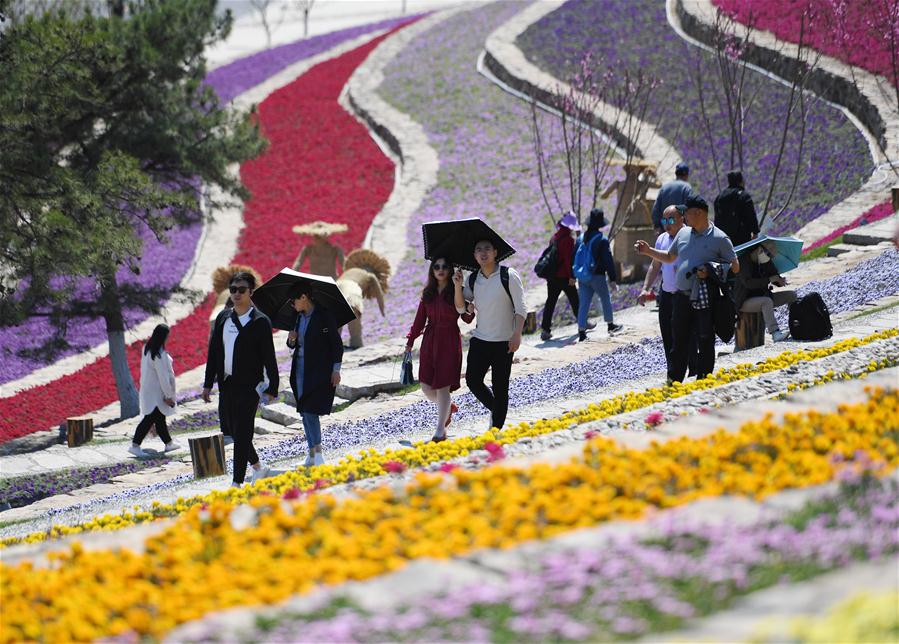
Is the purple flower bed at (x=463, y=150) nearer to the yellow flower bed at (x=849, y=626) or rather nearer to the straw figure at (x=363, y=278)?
the straw figure at (x=363, y=278)

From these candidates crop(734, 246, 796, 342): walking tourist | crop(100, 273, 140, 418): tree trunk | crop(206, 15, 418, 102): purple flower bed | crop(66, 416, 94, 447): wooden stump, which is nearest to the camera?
crop(734, 246, 796, 342): walking tourist

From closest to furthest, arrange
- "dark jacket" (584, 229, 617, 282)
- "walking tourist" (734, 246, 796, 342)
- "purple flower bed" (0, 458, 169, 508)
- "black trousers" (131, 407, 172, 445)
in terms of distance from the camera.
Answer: "walking tourist" (734, 246, 796, 342), "purple flower bed" (0, 458, 169, 508), "black trousers" (131, 407, 172, 445), "dark jacket" (584, 229, 617, 282)

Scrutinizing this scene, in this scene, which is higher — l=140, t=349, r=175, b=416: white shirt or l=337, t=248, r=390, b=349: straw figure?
l=337, t=248, r=390, b=349: straw figure

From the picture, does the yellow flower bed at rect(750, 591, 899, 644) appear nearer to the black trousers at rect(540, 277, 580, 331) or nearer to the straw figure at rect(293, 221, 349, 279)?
the black trousers at rect(540, 277, 580, 331)

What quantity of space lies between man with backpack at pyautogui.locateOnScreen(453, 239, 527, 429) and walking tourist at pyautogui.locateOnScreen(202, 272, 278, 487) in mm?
1681

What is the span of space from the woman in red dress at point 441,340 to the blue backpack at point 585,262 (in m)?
5.81

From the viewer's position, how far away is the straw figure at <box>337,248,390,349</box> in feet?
65.0

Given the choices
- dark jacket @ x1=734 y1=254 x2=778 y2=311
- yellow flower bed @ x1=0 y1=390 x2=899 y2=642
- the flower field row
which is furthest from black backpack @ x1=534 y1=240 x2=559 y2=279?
yellow flower bed @ x1=0 y1=390 x2=899 y2=642

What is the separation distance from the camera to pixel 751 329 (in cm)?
1267

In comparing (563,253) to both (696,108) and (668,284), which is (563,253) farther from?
(696,108)

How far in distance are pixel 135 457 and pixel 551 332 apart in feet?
20.5

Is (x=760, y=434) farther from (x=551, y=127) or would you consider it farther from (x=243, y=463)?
(x=551, y=127)

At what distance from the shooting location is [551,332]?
57.4ft

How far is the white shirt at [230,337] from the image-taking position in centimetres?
1008
